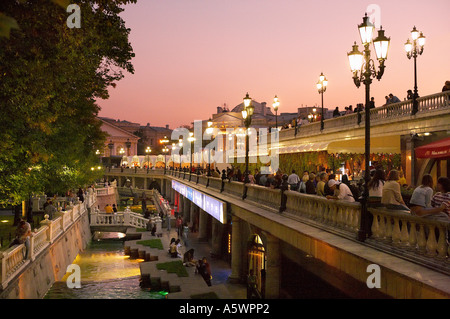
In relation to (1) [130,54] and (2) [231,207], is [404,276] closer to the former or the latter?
(2) [231,207]

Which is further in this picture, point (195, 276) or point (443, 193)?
point (195, 276)

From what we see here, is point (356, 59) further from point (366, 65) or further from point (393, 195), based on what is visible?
point (393, 195)

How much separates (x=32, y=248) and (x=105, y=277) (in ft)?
28.5

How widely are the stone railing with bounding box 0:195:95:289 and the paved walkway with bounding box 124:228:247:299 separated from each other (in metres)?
5.07

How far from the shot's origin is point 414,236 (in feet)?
22.0

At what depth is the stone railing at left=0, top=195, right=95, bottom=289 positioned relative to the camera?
13.1 meters

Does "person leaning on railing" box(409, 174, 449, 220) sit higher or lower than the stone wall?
higher

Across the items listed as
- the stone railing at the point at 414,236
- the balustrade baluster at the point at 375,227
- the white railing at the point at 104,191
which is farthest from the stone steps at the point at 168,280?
→ the white railing at the point at 104,191

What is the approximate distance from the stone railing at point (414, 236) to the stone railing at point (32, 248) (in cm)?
1107

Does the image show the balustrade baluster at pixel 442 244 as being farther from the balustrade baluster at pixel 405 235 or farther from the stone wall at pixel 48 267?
the stone wall at pixel 48 267

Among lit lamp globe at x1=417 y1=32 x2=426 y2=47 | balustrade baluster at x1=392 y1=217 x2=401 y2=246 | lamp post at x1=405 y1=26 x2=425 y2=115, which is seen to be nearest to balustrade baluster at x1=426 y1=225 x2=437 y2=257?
balustrade baluster at x1=392 y1=217 x2=401 y2=246

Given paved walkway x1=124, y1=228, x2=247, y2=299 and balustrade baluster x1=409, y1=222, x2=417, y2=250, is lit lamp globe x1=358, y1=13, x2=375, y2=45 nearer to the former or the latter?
balustrade baluster x1=409, y1=222, x2=417, y2=250

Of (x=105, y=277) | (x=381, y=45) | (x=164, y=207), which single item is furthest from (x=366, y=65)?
(x=164, y=207)
